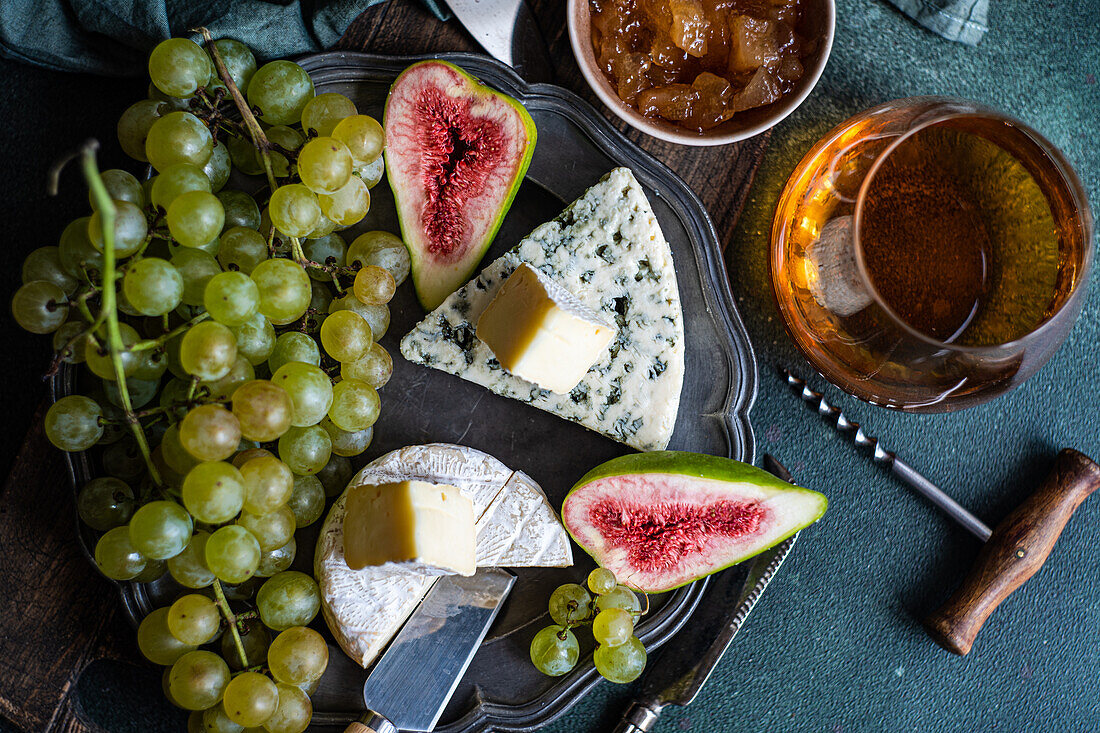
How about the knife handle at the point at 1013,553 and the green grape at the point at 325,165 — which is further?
the knife handle at the point at 1013,553

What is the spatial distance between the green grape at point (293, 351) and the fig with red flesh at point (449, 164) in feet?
0.68

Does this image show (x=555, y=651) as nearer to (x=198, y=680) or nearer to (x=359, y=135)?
(x=198, y=680)

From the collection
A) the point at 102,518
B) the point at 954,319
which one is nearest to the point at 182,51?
the point at 102,518

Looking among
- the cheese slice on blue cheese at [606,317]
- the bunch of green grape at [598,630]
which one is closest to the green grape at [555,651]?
the bunch of green grape at [598,630]

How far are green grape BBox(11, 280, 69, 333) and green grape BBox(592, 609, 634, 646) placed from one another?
0.84 metres

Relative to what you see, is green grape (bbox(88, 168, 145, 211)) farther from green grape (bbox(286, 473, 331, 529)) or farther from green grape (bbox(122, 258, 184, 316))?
green grape (bbox(286, 473, 331, 529))

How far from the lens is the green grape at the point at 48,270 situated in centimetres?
102

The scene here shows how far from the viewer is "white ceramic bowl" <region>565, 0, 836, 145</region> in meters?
1.10

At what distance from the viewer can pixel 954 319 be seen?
111 cm

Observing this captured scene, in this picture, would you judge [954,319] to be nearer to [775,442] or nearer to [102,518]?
[775,442]

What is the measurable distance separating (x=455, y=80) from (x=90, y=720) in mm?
1131

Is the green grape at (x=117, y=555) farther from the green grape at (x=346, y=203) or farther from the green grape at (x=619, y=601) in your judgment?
the green grape at (x=619, y=601)

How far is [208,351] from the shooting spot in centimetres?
89

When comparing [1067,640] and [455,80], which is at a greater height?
[455,80]
